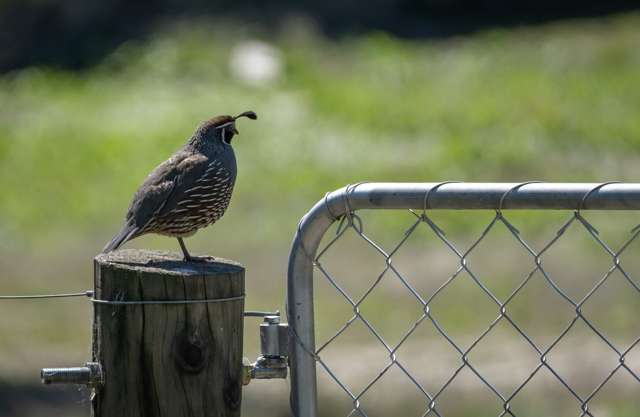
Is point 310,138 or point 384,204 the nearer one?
point 384,204

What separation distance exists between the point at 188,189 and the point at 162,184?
0.30 ft

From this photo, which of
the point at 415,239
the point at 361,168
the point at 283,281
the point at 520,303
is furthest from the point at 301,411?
the point at 361,168

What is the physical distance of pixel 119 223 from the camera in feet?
44.0

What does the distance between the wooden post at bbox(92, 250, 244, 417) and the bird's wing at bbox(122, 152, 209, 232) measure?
68.3 inches

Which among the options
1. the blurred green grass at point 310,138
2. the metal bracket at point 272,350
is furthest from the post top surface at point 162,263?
the blurred green grass at point 310,138

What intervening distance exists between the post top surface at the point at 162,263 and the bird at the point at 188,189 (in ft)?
4.31

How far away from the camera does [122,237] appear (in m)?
3.99

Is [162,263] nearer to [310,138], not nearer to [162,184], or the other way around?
[162,184]

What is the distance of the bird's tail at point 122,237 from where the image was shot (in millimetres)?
3929

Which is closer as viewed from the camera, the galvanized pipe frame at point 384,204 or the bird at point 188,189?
the galvanized pipe frame at point 384,204

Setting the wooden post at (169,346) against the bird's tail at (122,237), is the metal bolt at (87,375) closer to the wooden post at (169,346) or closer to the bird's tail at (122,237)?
the wooden post at (169,346)

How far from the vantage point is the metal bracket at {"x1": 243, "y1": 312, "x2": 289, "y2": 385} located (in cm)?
233

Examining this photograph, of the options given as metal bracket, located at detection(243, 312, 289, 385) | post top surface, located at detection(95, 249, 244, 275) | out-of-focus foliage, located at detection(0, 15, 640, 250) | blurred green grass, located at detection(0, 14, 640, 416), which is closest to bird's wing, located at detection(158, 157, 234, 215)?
post top surface, located at detection(95, 249, 244, 275)

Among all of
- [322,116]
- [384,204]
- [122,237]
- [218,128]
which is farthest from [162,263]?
[322,116]
